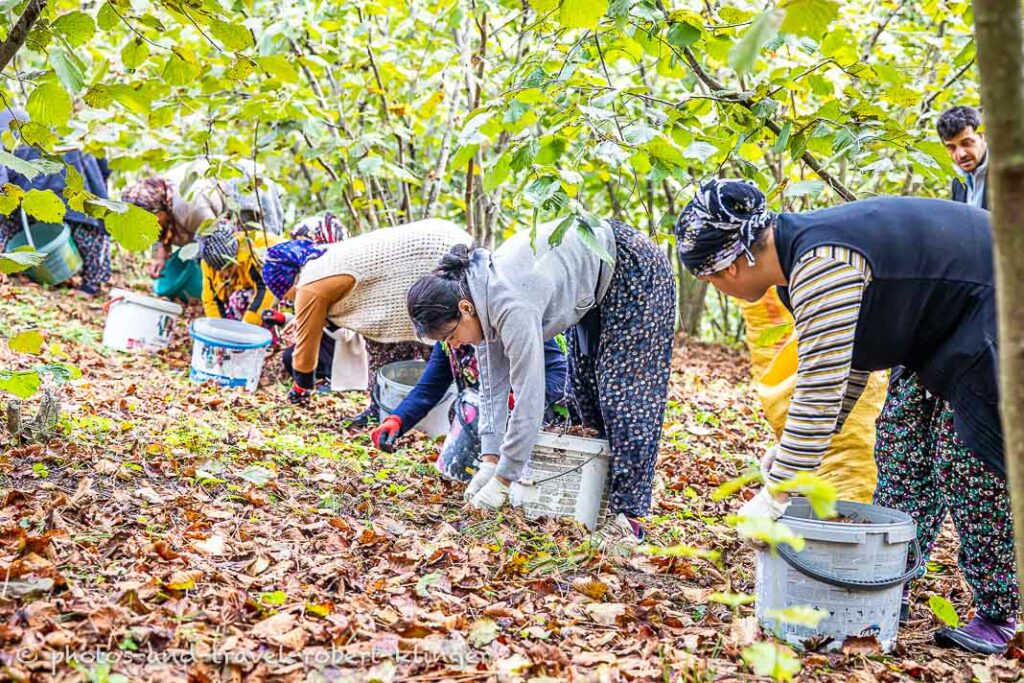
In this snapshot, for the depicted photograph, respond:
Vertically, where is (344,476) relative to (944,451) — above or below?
below

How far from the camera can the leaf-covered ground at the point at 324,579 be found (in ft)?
7.15

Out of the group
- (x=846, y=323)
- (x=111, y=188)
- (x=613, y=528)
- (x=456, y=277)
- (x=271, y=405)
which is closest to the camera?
(x=846, y=323)

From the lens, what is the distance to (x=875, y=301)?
2414mm

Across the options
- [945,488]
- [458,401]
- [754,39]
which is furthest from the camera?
[458,401]

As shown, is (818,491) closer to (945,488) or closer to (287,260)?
(945,488)

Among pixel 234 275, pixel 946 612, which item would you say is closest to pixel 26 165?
pixel 946 612

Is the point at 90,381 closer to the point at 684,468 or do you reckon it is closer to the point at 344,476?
the point at 344,476

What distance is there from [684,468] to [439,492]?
1618 mm

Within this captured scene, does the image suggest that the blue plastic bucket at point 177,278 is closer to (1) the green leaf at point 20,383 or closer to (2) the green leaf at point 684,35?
(1) the green leaf at point 20,383

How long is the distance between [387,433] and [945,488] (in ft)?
7.92

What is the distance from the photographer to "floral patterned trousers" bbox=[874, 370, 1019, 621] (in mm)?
2631

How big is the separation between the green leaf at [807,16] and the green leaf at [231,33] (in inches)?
69.7

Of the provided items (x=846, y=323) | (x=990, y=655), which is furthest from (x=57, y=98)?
(x=990, y=655)

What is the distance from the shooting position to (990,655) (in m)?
2.66
